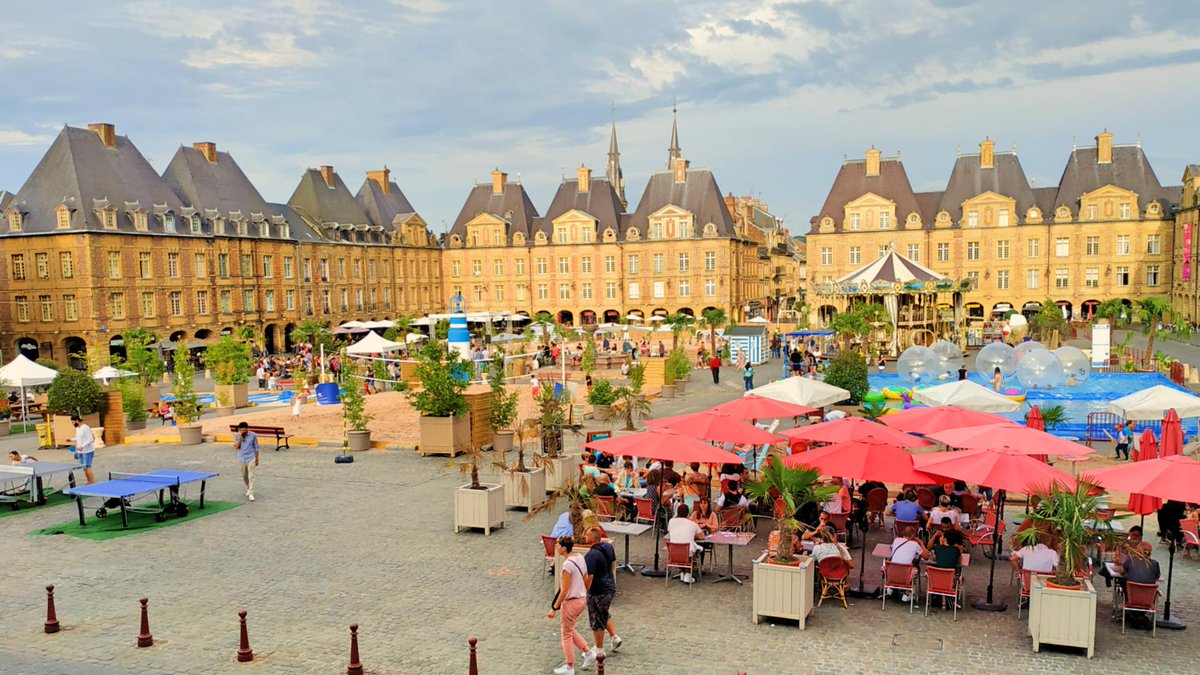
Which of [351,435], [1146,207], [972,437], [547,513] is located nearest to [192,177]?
[351,435]

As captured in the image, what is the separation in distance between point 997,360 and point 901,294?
15.2 metres

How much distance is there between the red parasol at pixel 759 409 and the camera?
16.3 m

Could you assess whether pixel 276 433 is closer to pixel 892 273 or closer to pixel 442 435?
pixel 442 435

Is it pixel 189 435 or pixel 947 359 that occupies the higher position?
pixel 947 359

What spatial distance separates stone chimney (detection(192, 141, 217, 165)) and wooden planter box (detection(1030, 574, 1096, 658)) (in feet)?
188

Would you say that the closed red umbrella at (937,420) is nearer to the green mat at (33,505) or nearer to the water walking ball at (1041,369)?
the water walking ball at (1041,369)

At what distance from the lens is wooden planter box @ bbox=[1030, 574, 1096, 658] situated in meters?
8.88

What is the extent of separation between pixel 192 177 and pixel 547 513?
4781cm

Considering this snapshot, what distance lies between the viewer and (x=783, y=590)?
9727 millimetres

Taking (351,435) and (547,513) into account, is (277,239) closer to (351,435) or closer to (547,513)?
(351,435)

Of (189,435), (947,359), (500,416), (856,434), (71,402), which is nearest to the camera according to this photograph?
(856,434)

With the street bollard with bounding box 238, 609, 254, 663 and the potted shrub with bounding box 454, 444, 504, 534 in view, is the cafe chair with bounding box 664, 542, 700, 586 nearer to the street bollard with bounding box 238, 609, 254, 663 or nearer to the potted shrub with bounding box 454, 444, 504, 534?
the potted shrub with bounding box 454, 444, 504, 534

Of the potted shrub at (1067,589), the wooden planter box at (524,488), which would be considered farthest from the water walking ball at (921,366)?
the potted shrub at (1067,589)

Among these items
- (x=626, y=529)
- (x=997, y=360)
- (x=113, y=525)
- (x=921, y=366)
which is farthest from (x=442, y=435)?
(x=997, y=360)
